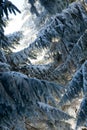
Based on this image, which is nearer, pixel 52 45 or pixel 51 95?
pixel 51 95

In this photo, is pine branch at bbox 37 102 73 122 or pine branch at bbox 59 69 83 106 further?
pine branch at bbox 37 102 73 122

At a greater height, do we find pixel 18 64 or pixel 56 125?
pixel 18 64

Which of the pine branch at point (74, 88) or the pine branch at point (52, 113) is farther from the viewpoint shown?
the pine branch at point (52, 113)

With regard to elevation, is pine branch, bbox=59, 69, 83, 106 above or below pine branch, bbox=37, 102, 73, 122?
below

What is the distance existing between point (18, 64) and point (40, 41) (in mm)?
935

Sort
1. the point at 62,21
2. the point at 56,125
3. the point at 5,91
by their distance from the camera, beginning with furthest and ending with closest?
the point at 56,125, the point at 62,21, the point at 5,91

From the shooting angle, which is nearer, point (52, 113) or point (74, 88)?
point (74, 88)

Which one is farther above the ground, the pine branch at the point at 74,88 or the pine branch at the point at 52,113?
the pine branch at the point at 52,113

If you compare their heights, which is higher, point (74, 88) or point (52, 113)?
point (52, 113)

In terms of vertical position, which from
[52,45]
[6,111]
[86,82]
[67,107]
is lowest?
[6,111]

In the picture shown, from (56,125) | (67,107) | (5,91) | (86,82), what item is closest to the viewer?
(5,91)

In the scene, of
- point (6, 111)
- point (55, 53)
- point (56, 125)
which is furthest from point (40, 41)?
point (6, 111)

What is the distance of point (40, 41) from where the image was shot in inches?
327

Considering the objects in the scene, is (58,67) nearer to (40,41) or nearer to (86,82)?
(40,41)
